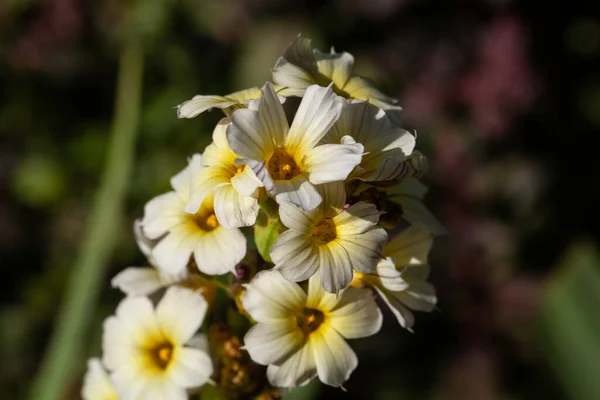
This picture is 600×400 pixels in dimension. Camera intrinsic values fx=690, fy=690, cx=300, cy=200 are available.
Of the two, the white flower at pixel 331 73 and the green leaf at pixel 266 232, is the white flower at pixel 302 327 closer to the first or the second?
the green leaf at pixel 266 232

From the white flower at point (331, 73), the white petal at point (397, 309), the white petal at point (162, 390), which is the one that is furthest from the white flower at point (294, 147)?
the white petal at point (162, 390)

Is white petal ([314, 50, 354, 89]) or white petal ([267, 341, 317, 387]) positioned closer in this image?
white petal ([267, 341, 317, 387])

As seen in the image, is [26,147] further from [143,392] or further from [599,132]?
[599,132]

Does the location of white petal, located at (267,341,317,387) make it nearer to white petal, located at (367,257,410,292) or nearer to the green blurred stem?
white petal, located at (367,257,410,292)

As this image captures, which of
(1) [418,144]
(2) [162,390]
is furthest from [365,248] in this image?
(1) [418,144]

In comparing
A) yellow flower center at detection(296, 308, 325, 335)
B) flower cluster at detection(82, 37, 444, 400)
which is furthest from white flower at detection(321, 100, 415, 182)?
yellow flower center at detection(296, 308, 325, 335)

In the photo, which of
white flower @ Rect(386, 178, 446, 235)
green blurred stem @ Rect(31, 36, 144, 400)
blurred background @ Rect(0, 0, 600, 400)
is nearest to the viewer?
white flower @ Rect(386, 178, 446, 235)

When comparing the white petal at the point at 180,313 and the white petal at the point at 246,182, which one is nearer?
the white petal at the point at 246,182
